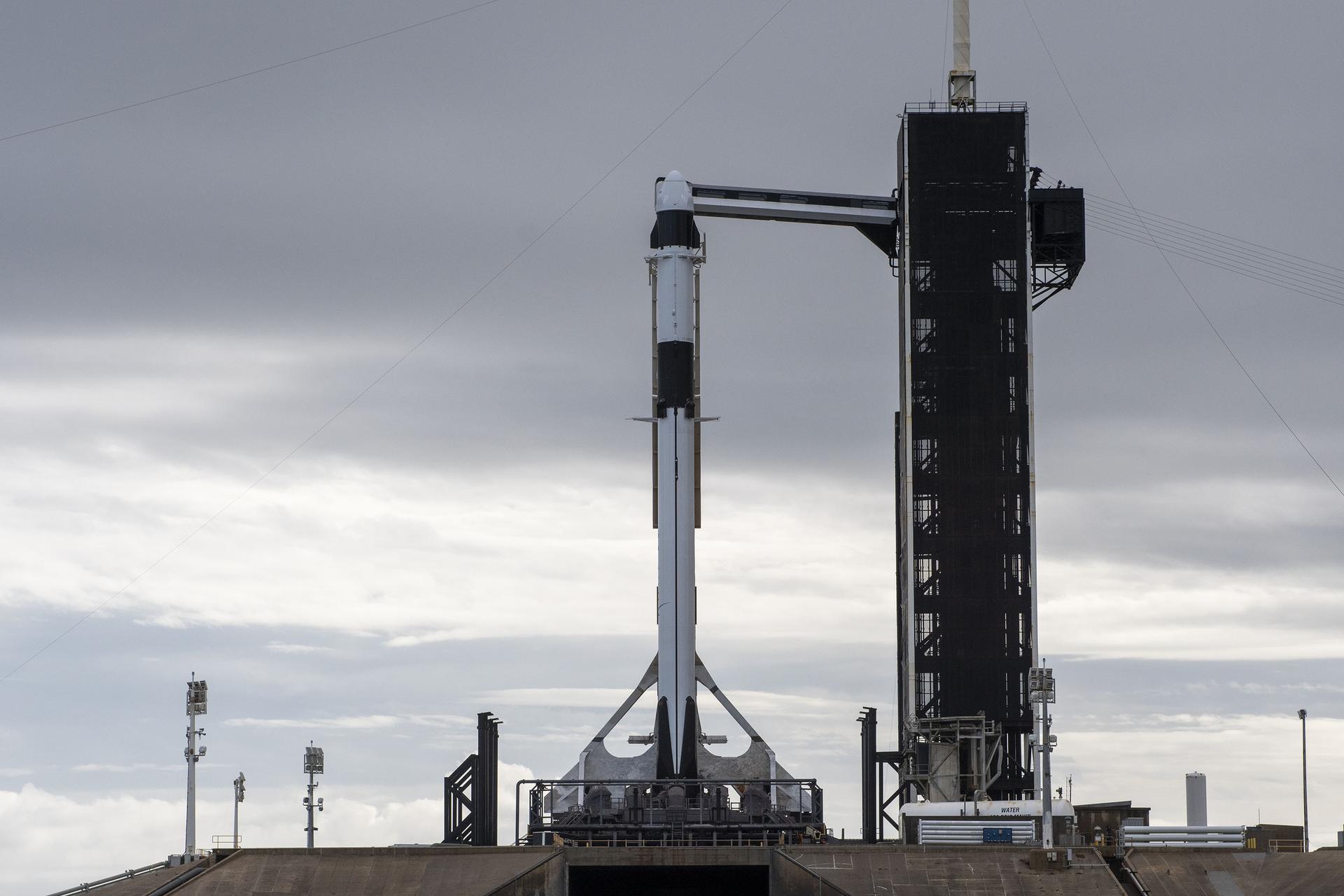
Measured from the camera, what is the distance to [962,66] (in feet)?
301

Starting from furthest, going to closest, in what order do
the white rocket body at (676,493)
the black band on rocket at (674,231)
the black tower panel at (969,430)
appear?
the black tower panel at (969,430) → the black band on rocket at (674,231) → the white rocket body at (676,493)

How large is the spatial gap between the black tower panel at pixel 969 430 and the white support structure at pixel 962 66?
12.2ft

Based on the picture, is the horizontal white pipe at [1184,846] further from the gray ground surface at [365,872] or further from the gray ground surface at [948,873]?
the gray ground surface at [365,872]

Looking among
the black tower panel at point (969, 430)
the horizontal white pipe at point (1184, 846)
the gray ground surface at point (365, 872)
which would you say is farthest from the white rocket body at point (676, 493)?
the horizontal white pipe at point (1184, 846)

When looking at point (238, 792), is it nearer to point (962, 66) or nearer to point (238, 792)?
point (238, 792)

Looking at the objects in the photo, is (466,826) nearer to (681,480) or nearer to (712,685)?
(712,685)

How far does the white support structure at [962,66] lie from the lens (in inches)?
3570

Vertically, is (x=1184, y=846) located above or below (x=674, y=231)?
below

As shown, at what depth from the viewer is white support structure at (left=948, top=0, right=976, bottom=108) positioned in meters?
90.7

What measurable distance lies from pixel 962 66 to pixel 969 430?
58.7 ft

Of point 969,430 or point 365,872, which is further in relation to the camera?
point 969,430

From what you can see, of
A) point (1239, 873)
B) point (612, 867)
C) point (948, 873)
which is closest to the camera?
point (948, 873)

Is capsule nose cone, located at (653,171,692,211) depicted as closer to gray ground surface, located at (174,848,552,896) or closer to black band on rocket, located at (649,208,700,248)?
black band on rocket, located at (649,208,700,248)

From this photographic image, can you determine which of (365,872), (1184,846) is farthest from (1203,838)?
(365,872)
